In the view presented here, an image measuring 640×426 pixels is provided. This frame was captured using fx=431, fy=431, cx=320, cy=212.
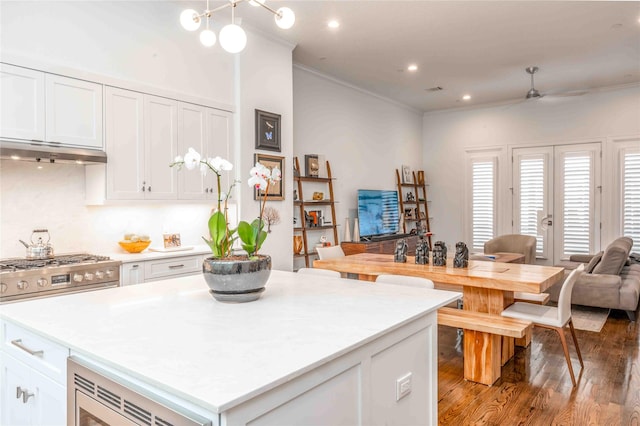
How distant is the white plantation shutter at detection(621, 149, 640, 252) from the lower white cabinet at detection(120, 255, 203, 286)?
6.84 m

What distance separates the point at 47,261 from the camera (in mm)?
3096

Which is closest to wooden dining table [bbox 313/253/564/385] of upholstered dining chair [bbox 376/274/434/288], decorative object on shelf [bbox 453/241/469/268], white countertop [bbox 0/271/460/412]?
decorative object on shelf [bbox 453/241/469/268]

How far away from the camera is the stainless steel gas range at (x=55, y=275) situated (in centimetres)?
279

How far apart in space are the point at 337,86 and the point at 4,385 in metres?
5.78

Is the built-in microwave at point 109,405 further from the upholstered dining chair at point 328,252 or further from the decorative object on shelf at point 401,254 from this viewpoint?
the upholstered dining chair at point 328,252

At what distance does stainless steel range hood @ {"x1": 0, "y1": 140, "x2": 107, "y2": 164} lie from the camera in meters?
2.87

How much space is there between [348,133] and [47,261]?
15.6 feet

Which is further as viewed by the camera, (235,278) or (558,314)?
(558,314)

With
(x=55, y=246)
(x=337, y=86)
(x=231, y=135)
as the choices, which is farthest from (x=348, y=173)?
(x=55, y=246)

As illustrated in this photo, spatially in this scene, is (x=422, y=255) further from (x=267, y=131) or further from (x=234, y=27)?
(x=234, y=27)

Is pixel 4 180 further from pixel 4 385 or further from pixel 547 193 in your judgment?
pixel 547 193

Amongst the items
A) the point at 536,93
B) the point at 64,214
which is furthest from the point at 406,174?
the point at 64,214

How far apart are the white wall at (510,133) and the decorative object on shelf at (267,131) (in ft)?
13.4

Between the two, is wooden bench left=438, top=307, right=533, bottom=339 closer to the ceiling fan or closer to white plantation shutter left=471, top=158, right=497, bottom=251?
the ceiling fan
